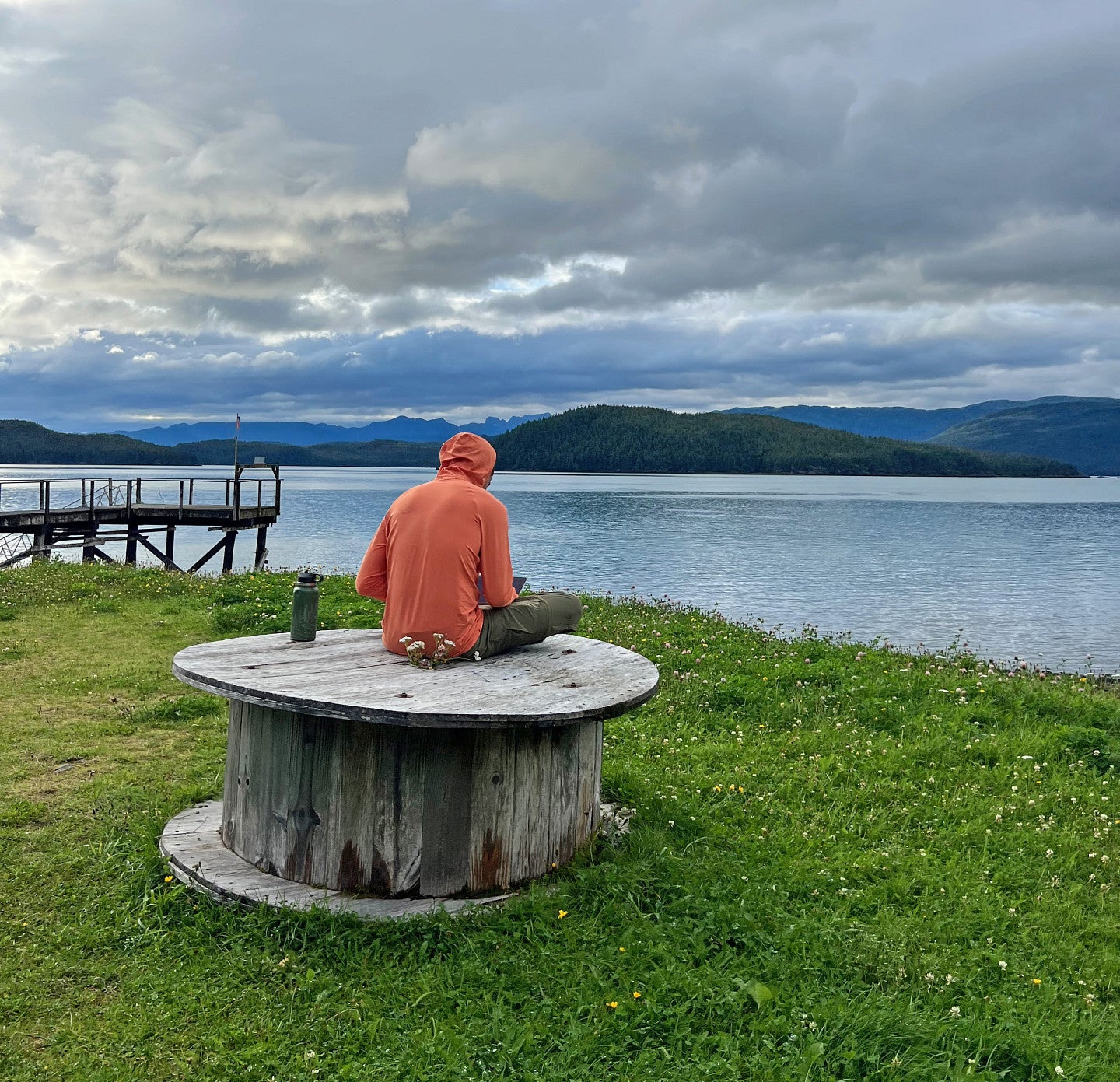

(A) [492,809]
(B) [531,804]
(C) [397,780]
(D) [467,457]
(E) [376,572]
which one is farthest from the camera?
(E) [376,572]

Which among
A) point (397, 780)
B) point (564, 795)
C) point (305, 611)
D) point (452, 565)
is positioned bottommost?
point (564, 795)

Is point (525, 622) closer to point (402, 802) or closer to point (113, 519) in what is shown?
point (402, 802)

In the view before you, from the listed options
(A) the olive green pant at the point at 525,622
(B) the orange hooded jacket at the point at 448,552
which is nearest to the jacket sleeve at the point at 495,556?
(B) the orange hooded jacket at the point at 448,552

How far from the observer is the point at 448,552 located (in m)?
4.86

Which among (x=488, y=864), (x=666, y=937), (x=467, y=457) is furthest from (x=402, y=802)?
(x=467, y=457)

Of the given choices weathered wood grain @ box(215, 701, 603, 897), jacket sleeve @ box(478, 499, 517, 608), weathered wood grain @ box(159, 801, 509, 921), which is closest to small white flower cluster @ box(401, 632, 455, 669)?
jacket sleeve @ box(478, 499, 517, 608)

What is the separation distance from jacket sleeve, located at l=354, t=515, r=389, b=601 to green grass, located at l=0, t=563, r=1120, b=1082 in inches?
77.8

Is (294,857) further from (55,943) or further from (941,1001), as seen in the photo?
(941,1001)

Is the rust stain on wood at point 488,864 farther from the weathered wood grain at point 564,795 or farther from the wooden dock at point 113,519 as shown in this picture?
the wooden dock at point 113,519

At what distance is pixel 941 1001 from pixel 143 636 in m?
11.1

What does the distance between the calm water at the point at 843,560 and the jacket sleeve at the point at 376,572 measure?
58.3ft

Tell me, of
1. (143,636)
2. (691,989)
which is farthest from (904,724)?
(143,636)

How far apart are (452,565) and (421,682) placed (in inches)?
27.0

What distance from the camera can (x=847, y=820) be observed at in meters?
5.86
